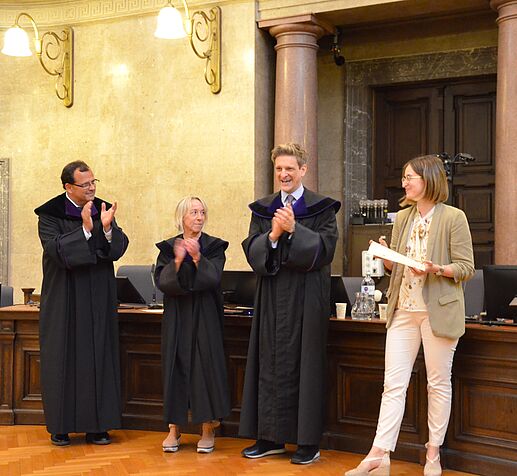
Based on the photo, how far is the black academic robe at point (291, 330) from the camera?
5113 mm

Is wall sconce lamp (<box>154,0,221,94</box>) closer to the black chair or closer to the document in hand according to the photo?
the black chair

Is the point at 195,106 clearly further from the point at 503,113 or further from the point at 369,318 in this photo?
the point at 369,318

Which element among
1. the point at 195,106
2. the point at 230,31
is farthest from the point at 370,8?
the point at 195,106

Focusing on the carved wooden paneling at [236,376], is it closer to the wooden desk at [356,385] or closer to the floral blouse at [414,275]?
the wooden desk at [356,385]

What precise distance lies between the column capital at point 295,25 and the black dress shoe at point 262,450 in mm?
4834

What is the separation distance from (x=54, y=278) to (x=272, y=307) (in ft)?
4.93

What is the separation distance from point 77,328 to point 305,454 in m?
1.70

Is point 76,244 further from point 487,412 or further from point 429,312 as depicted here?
point 487,412

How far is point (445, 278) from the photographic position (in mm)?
4629

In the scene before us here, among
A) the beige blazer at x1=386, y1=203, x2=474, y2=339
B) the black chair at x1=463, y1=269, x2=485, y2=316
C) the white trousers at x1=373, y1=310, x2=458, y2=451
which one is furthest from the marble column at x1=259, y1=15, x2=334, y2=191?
the white trousers at x1=373, y1=310, x2=458, y2=451

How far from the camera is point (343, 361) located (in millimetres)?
5523

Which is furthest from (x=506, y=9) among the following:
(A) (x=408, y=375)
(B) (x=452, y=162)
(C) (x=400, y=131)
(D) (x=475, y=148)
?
(A) (x=408, y=375)

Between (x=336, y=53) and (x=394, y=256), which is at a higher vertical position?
(x=336, y=53)

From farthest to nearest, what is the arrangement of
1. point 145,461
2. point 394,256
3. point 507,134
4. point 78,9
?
1. point 78,9
2. point 507,134
3. point 145,461
4. point 394,256
